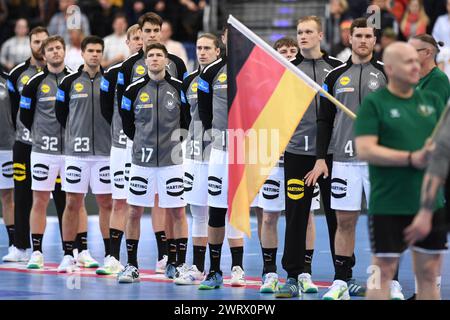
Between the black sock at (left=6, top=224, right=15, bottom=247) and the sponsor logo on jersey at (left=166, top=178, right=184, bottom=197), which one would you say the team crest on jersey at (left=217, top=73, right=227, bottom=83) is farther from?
the black sock at (left=6, top=224, right=15, bottom=247)

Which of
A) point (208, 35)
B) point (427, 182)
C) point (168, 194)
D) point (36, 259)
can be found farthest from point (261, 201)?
point (427, 182)

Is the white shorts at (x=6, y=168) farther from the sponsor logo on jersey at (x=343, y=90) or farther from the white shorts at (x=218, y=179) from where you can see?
the sponsor logo on jersey at (x=343, y=90)

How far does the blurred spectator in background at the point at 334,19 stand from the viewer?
72.6 feet

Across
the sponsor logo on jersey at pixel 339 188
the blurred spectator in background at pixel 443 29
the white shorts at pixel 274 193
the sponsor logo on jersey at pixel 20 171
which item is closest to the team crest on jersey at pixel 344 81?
the sponsor logo on jersey at pixel 339 188

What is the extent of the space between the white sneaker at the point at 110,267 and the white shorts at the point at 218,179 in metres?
1.62

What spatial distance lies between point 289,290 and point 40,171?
3780 millimetres

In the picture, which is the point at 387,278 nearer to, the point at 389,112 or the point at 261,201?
Result: the point at 389,112

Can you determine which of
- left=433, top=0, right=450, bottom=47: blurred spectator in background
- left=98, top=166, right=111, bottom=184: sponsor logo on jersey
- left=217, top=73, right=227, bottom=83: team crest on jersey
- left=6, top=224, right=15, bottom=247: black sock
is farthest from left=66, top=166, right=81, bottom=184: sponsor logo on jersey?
left=433, top=0, right=450, bottom=47: blurred spectator in background

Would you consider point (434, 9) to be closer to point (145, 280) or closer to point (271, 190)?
point (271, 190)

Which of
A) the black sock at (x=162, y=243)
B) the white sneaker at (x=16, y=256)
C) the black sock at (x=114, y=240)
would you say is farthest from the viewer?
the white sneaker at (x=16, y=256)

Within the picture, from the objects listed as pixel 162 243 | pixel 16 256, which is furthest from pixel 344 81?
pixel 16 256

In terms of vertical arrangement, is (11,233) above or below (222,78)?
below

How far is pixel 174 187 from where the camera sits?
1298 centimetres

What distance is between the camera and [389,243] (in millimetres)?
8969
